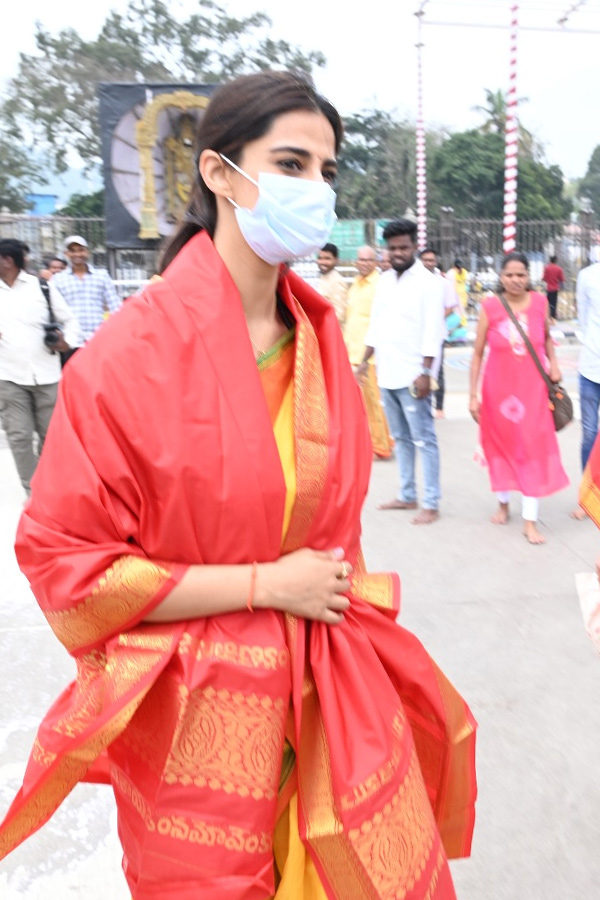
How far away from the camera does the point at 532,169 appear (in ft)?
113

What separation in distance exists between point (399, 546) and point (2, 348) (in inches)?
108

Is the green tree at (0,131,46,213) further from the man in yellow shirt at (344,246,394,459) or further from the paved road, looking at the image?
the paved road

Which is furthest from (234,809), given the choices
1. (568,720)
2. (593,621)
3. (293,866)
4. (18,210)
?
(18,210)

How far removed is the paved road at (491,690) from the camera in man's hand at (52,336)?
107 cm

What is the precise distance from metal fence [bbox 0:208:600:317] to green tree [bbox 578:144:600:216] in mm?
54374

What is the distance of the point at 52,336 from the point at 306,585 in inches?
182

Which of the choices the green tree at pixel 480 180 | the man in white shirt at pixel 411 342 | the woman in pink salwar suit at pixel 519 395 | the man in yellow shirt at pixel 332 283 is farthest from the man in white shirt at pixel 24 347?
the green tree at pixel 480 180

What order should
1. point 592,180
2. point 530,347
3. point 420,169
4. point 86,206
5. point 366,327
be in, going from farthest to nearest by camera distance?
point 592,180, point 86,206, point 420,169, point 366,327, point 530,347

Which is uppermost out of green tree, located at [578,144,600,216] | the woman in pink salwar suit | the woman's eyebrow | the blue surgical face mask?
green tree, located at [578,144,600,216]

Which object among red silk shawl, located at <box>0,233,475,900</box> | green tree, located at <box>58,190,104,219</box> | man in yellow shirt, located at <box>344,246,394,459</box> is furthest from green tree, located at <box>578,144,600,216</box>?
red silk shawl, located at <box>0,233,475,900</box>

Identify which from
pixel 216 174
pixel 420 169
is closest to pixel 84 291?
pixel 216 174

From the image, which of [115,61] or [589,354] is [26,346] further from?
[115,61]

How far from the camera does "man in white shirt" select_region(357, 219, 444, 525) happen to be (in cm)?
512

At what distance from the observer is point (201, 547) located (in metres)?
1.24
